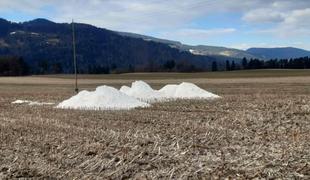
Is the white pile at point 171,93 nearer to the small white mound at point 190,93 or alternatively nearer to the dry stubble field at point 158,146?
the small white mound at point 190,93

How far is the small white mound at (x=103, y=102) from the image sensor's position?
2825cm

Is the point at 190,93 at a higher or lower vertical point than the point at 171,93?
higher

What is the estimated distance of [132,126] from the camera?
18.7 m

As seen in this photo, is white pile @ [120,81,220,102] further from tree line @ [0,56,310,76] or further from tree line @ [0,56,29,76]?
tree line @ [0,56,310,76]

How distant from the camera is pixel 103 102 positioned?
1142 inches

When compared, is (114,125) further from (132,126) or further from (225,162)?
(225,162)

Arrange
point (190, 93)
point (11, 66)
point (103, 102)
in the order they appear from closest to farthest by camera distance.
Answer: point (103, 102) < point (190, 93) < point (11, 66)

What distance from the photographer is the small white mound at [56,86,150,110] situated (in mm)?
28250

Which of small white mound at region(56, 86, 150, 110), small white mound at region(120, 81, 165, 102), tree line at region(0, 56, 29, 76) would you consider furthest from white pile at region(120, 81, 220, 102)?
tree line at region(0, 56, 29, 76)

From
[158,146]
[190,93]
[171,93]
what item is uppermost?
[158,146]

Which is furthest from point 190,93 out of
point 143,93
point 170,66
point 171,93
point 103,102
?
point 170,66

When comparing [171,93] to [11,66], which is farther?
[11,66]

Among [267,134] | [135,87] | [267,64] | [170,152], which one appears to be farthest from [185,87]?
[267,64]

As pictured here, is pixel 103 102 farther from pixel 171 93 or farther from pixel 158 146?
pixel 158 146
